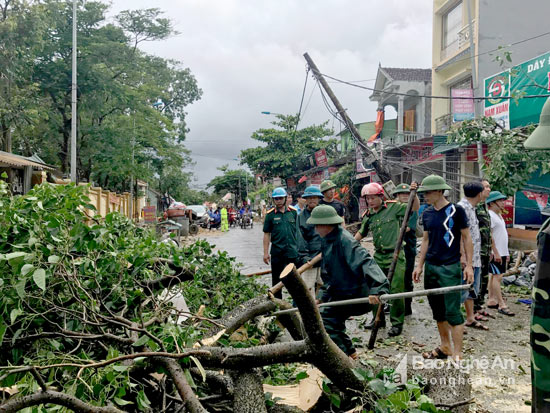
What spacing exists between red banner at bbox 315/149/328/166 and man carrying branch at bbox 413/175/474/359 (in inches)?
916

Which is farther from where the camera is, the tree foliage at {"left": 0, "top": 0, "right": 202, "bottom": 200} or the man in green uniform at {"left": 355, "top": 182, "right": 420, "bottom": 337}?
the tree foliage at {"left": 0, "top": 0, "right": 202, "bottom": 200}

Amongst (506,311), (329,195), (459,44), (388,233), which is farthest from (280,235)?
(459,44)

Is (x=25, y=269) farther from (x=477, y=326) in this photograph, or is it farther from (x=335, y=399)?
(x=477, y=326)

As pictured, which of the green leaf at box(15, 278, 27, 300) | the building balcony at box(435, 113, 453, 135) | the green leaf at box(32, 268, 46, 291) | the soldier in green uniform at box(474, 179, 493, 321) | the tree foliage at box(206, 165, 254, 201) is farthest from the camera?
the tree foliage at box(206, 165, 254, 201)

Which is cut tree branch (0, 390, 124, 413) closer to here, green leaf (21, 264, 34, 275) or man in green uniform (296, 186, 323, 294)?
green leaf (21, 264, 34, 275)

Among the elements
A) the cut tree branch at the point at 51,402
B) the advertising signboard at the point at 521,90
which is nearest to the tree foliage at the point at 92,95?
the advertising signboard at the point at 521,90

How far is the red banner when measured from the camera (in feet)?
90.7

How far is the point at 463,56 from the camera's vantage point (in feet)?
54.0

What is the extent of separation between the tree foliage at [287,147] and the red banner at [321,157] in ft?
5.22

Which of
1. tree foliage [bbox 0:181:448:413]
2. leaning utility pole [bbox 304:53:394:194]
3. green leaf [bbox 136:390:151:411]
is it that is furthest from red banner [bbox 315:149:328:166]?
green leaf [bbox 136:390:151:411]

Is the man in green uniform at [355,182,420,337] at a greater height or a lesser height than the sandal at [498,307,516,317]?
greater

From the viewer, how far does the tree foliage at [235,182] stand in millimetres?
61206

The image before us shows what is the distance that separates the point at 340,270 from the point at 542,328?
8.05 feet

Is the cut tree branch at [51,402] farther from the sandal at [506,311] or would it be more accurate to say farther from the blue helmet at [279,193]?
the sandal at [506,311]
